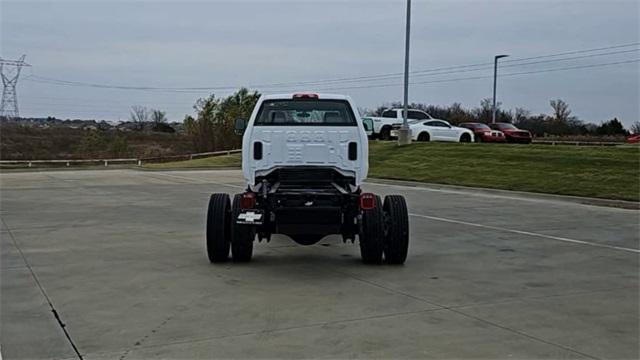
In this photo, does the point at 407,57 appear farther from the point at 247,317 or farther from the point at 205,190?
the point at 247,317

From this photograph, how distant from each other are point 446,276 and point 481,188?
49.6ft

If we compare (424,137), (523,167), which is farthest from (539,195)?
(424,137)

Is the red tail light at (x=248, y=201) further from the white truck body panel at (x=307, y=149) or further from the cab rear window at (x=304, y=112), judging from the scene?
the cab rear window at (x=304, y=112)

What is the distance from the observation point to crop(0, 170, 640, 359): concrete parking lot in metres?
5.70

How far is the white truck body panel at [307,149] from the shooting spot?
9.41 metres

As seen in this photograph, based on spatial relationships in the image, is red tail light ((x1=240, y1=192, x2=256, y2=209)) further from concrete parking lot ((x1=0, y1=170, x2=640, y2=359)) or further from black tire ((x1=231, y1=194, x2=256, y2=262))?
concrete parking lot ((x1=0, y1=170, x2=640, y2=359))

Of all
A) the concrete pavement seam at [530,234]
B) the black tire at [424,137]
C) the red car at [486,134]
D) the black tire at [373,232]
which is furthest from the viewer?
the red car at [486,134]

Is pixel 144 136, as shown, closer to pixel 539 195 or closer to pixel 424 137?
pixel 424 137

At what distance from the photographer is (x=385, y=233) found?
358 inches

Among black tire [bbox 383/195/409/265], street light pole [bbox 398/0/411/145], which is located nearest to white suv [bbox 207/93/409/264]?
black tire [bbox 383/195/409/265]

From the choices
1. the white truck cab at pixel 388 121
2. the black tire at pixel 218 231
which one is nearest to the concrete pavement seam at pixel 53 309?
the black tire at pixel 218 231

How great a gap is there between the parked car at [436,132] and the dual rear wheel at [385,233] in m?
29.4

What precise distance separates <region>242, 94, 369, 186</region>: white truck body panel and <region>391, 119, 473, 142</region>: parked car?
29.1 m

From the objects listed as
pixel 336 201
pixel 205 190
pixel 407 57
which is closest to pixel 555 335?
pixel 336 201
